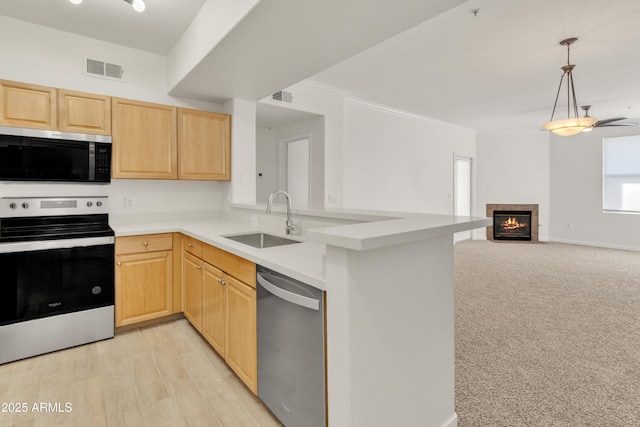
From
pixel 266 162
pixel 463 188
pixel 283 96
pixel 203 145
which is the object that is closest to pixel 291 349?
pixel 203 145

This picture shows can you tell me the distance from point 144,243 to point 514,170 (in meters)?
8.31

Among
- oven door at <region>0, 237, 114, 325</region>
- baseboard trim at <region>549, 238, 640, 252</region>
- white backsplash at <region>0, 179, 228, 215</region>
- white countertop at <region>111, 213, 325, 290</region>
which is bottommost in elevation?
baseboard trim at <region>549, 238, 640, 252</region>

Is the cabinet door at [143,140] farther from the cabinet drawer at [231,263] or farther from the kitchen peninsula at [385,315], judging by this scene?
the kitchen peninsula at [385,315]

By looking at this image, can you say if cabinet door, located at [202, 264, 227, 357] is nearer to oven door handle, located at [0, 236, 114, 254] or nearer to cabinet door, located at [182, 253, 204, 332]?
cabinet door, located at [182, 253, 204, 332]

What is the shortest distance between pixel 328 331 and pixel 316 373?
8.9 inches

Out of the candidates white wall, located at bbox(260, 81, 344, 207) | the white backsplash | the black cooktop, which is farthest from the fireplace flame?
the black cooktop

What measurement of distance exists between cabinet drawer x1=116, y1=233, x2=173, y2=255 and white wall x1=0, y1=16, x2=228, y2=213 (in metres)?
0.70

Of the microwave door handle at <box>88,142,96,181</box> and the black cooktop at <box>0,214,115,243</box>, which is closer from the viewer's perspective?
the black cooktop at <box>0,214,115,243</box>

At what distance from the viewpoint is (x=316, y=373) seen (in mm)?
1272

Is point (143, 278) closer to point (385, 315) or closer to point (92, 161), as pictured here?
point (92, 161)

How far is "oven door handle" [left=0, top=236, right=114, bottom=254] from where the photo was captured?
217 centimetres

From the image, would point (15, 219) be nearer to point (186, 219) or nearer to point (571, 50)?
point (186, 219)

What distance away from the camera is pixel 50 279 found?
233 cm

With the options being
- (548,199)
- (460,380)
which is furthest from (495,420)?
(548,199)
